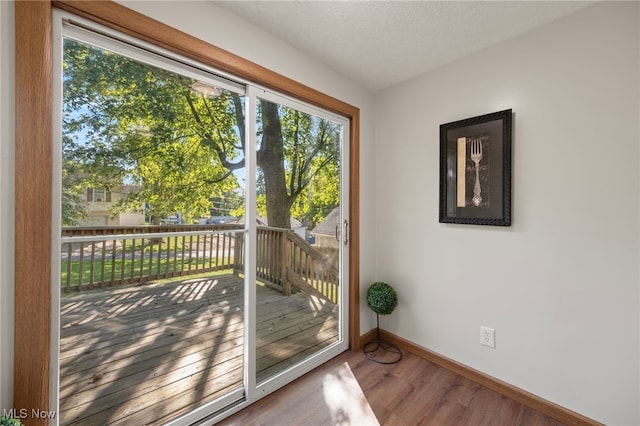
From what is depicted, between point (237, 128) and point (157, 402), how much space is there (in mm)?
1630

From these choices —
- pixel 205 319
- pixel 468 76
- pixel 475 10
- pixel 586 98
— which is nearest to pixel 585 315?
pixel 586 98

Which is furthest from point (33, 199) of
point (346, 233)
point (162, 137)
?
point (346, 233)

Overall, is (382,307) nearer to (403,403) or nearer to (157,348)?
(403,403)

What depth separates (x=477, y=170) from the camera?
1854 millimetres

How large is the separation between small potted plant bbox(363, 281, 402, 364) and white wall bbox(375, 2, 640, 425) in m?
0.26

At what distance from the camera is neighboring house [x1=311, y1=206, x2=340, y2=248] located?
7.04 feet

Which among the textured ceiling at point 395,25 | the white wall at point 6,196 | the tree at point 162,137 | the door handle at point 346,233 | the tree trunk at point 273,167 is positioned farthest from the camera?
the door handle at point 346,233

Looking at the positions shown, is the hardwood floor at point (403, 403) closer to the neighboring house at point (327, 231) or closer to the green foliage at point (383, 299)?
the green foliage at point (383, 299)

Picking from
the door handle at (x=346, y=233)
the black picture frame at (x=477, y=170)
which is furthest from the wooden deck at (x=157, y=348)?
the black picture frame at (x=477, y=170)

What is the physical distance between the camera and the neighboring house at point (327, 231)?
2146mm

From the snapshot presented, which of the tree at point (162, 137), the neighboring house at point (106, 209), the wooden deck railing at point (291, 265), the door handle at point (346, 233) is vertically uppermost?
the tree at point (162, 137)

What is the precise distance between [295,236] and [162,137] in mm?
1068

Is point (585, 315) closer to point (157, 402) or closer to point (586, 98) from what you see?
point (586, 98)

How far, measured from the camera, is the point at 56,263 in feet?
3.62
